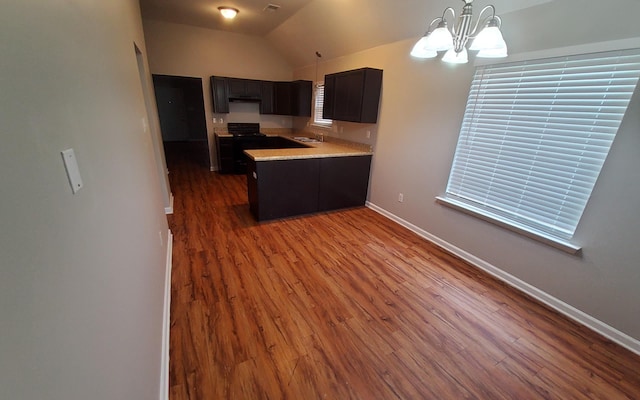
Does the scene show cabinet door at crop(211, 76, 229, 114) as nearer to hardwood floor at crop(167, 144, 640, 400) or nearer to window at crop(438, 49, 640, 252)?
hardwood floor at crop(167, 144, 640, 400)

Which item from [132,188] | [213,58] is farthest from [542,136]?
[213,58]

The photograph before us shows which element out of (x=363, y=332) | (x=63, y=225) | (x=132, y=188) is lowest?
(x=363, y=332)

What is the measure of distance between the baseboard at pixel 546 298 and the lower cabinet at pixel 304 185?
1.23 meters

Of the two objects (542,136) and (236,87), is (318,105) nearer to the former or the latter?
→ (236,87)

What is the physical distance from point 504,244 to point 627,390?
115cm

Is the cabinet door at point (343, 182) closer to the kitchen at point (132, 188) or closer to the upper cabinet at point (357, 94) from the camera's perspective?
the kitchen at point (132, 188)

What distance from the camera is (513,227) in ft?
7.55

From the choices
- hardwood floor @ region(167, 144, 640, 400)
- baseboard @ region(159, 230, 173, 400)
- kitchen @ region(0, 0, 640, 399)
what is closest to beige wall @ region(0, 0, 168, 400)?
kitchen @ region(0, 0, 640, 399)

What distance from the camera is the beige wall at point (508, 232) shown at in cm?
173

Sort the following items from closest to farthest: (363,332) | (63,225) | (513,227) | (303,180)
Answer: (63,225) < (363,332) < (513,227) < (303,180)

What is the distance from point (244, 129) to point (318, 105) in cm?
185

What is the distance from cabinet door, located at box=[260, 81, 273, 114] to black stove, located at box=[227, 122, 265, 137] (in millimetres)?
392

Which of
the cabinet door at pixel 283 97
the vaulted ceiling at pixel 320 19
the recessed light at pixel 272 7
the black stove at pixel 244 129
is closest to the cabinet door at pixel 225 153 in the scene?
the black stove at pixel 244 129

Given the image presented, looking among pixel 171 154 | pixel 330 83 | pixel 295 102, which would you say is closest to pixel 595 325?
pixel 330 83
